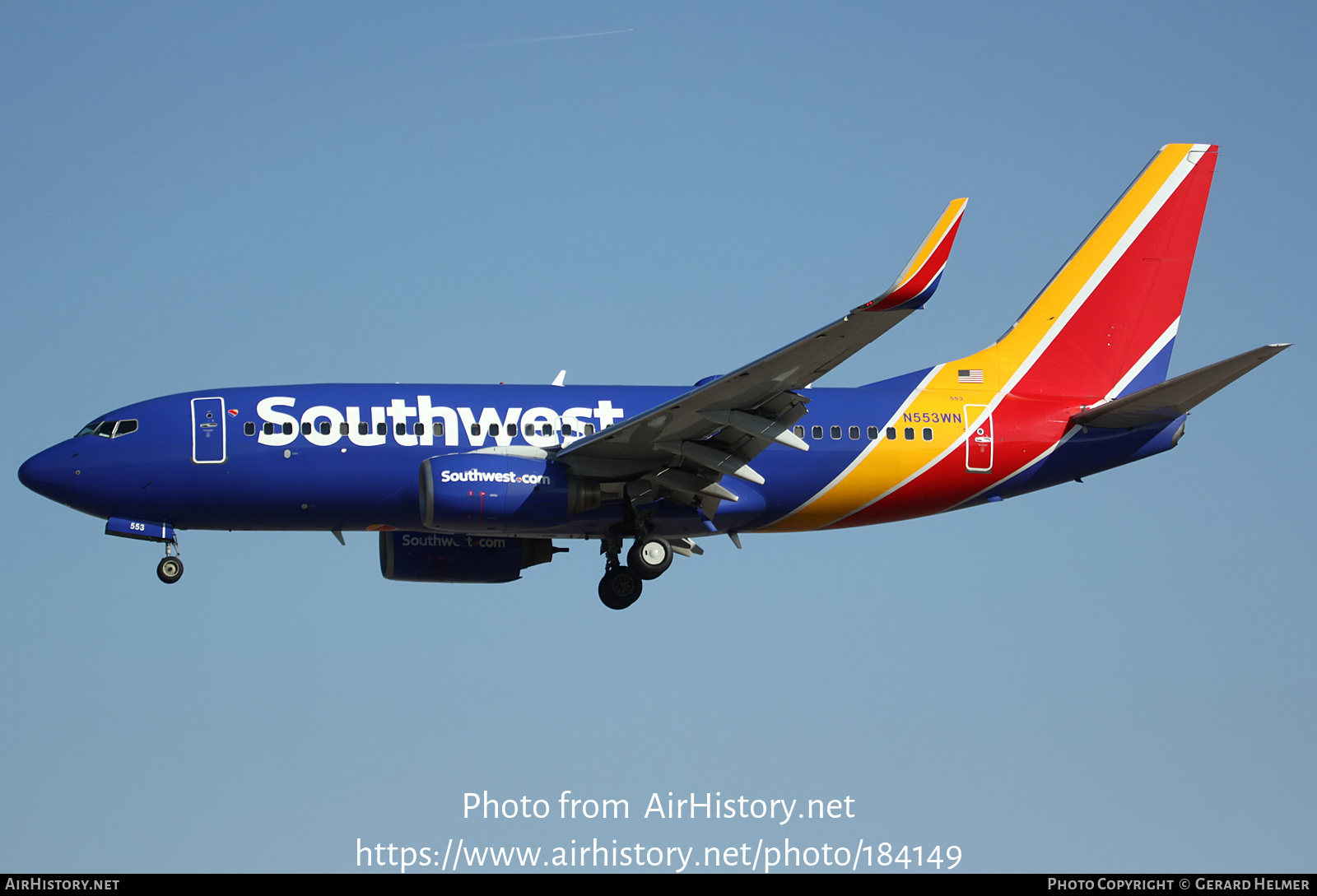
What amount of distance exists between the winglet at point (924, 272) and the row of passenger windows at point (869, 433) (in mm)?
8432

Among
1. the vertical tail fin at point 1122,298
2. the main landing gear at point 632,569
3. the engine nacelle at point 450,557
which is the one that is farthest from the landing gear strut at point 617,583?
the vertical tail fin at point 1122,298

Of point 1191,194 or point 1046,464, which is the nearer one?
point 1046,464

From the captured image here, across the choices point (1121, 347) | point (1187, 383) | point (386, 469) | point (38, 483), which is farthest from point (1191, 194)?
point (38, 483)

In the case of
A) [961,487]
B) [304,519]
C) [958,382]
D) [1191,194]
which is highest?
[1191,194]

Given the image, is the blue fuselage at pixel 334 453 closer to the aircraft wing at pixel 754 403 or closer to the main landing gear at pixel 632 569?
the main landing gear at pixel 632 569

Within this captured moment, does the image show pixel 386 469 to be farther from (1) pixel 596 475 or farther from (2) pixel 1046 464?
(2) pixel 1046 464

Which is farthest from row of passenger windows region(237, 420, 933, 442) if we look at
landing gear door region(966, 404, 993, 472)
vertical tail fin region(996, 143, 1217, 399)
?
vertical tail fin region(996, 143, 1217, 399)

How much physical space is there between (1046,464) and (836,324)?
10774mm

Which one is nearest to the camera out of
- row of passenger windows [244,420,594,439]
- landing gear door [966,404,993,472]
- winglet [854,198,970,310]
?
winglet [854,198,970,310]

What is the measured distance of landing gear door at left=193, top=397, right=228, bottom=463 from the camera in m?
34.5

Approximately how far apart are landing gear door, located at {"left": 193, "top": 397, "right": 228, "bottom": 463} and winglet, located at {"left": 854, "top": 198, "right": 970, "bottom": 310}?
1451 centimetres

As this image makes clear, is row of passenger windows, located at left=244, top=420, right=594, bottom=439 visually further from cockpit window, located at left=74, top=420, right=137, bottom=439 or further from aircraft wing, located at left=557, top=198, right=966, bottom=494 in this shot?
aircraft wing, located at left=557, top=198, right=966, bottom=494

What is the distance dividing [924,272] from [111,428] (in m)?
18.1

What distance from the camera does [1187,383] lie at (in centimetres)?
3506
